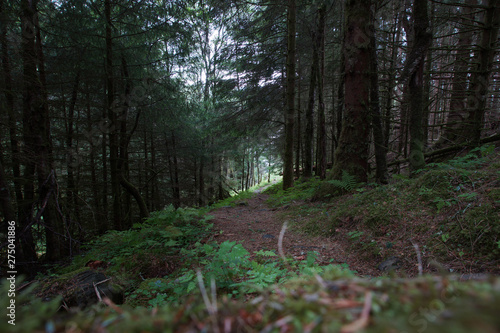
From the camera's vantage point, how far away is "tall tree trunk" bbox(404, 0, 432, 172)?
421 centimetres

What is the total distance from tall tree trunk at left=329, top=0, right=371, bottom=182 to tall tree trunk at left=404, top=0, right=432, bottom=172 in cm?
101

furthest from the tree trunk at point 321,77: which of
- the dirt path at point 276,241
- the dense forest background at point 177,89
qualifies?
the dirt path at point 276,241

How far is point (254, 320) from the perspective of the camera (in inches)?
25.3

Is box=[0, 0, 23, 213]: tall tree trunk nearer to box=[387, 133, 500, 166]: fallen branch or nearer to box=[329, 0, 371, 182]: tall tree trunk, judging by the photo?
box=[329, 0, 371, 182]: tall tree trunk

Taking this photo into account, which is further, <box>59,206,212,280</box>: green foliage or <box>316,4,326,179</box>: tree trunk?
<box>316,4,326,179</box>: tree trunk

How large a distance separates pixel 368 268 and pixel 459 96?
26.2ft

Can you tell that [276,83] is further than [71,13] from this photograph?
Yes

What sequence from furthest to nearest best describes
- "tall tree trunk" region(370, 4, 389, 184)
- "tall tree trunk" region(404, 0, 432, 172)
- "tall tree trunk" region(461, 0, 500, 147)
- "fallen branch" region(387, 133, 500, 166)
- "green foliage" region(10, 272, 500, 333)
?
"fallen branch" region(387, 133, 500, 166) → "tall tree trunk" region(461, 0, 500, 147) → "tall tree trunk" region(370, 4, 389, 184) → "tall tree trunk" region(404, 0, 432, 172) → "green foliage" region(10, 272, 500, 333)

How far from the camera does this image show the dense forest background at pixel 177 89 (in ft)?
15.7

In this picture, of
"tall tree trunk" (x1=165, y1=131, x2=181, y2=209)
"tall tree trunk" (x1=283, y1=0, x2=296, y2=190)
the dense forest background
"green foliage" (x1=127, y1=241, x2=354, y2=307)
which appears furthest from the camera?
"tall tree trunk" (x1=165, y1=131, x2=181, y2=209)

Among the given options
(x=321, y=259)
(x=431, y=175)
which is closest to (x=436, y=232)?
(x=431, y=175)

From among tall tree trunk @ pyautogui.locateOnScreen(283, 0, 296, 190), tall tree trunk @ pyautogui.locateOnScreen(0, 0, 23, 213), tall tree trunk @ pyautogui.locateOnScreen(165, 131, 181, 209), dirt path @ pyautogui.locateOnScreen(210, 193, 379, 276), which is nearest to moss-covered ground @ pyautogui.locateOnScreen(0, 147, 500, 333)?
dirt path @ pyautogui.locateOnScreen(210, 193, 379, 276)

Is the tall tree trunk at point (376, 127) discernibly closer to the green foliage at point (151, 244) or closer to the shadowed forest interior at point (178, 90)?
the shadowed forest interior at point (178, 90)

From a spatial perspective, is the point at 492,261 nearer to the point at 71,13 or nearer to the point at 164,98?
the point at 164,98
